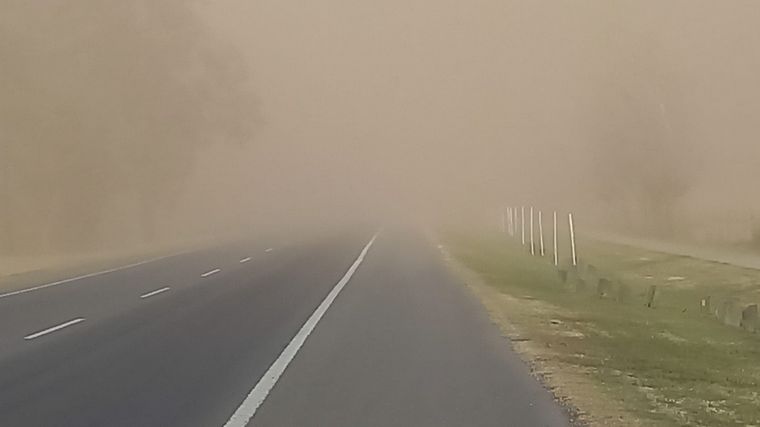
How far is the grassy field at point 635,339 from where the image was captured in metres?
10.1

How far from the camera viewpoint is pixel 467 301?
20484 mm

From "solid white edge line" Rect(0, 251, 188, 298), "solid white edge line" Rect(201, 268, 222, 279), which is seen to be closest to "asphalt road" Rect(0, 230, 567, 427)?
"solid white edge line" Rect(0, 251, 188, 298)

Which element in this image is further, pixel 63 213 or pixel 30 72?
pixel 63 213

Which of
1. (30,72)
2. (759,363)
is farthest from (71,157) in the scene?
(759,363)

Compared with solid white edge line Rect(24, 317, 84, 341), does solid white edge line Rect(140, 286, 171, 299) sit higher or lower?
lower

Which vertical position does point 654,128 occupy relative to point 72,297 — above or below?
above

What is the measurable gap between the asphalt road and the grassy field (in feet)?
2.07

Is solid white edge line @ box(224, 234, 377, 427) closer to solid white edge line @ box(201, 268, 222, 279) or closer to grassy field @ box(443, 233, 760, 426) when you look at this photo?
grassy field @ box(443, 233, 760, 426)

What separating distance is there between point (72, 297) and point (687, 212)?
201 ft

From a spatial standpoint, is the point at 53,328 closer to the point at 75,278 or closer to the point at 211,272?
the point at 75,278

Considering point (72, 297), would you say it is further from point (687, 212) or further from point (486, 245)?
point (687, 212)

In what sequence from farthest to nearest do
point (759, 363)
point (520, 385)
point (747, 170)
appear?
1. point (747, 170)
2. point (759, 363)
3. point (520, 385)

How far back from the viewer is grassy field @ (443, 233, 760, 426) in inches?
399

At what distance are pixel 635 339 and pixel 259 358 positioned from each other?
625 centimetres
